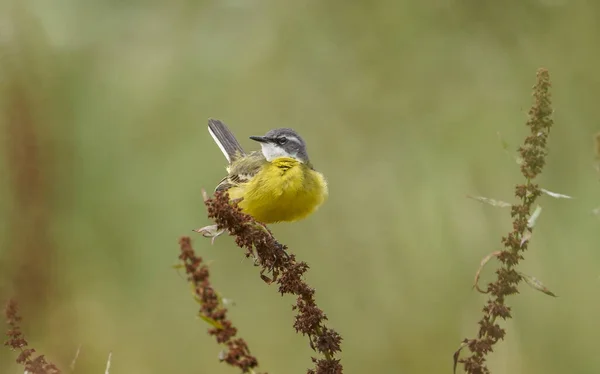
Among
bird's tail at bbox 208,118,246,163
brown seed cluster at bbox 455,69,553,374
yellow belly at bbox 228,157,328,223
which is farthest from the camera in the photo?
bird's tail at bbox 208,118,246,163

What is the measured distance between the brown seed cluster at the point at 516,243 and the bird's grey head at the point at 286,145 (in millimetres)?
3734

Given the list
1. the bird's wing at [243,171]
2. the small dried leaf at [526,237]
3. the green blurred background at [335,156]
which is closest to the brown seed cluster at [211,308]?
the small dried leaf at [526,237]

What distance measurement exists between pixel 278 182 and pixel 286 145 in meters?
0.55

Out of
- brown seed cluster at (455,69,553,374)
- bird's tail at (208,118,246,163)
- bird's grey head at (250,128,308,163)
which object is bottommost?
brown seed cluster at (455,69,553,374)

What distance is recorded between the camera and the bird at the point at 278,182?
511 cm

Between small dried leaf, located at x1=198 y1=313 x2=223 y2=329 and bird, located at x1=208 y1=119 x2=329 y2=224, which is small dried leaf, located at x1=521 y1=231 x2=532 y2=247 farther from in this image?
bird, located at x1=208 y1=119 x2=329 y2=224

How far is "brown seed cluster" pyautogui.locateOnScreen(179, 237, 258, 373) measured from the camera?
1.56 metres

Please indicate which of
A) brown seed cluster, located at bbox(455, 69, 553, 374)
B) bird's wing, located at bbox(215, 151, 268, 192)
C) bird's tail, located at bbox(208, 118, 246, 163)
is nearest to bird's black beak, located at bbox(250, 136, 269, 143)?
bird's wing, located at bbox(215, 151, 268, 192)

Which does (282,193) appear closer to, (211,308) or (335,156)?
(335,156)

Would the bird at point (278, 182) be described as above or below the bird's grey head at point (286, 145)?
below

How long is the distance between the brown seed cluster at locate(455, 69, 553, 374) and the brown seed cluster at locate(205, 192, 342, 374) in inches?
13.4

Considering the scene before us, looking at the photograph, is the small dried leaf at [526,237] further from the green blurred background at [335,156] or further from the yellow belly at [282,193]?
the yellow belly at [282,193]

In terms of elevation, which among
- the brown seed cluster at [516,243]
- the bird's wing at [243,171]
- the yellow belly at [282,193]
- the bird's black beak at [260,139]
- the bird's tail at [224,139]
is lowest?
the brown seed cluster at [516,243]

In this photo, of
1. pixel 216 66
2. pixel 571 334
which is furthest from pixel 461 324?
pixel 216 66
